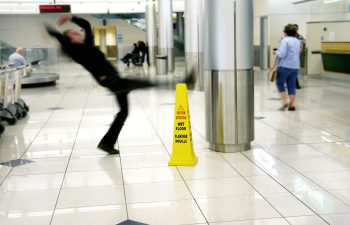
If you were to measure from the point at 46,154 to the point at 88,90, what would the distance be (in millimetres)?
8390

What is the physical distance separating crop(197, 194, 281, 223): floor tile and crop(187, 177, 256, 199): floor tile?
4.6 inches

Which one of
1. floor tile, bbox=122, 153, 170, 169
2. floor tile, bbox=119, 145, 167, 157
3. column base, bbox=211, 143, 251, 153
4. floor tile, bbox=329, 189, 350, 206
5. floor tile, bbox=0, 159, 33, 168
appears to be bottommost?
floor tile, bbox=329, 189, 350, 206

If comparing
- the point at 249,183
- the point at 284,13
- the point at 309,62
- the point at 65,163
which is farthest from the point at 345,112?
the point at 284,13

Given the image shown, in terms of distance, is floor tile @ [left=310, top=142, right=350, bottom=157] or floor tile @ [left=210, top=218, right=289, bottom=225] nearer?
floor tile @ [left=210, top=218, right=289, bottom=225]

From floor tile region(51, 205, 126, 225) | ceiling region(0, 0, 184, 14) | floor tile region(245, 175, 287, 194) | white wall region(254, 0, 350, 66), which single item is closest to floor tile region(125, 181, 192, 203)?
floor tile region(51, 205, 126, 225)

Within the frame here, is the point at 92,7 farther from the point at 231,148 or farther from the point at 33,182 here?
the point at 33,182

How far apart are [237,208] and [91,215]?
125cm

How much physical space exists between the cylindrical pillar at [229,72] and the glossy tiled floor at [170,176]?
31 cm

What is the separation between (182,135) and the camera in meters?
5.48

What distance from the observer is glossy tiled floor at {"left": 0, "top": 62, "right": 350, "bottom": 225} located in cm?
389

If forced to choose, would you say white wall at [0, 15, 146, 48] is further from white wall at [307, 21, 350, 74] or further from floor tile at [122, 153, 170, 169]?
floor tile at [122, 153, 170, 169]

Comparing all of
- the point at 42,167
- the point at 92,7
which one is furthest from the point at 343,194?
the point at 92,7

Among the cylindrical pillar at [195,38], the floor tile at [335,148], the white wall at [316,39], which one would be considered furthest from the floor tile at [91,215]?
the white wall at [316,39]

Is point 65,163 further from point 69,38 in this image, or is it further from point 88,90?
point 88,90
